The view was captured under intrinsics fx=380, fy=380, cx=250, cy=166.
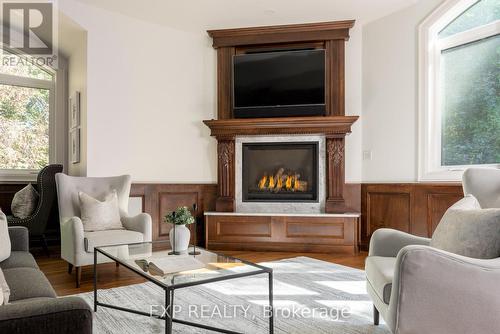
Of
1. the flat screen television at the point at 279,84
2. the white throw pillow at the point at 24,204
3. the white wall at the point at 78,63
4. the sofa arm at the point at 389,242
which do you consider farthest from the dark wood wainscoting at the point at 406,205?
the white throw pillow at the point at 24,204

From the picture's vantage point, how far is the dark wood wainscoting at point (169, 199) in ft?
14.6

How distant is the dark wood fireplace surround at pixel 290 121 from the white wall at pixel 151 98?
161 mm

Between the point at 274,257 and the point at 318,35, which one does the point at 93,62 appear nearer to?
the point at 318,35

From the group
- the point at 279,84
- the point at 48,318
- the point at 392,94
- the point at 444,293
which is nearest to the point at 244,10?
the point at 279,84

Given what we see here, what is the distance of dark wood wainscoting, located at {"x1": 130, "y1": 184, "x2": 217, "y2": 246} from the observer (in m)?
4.45

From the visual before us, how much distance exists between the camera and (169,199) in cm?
460

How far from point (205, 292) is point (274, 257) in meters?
1.40

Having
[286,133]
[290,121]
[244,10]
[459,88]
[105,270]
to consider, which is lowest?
[105,270]

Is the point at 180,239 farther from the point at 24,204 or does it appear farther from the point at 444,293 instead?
the point at 24,204

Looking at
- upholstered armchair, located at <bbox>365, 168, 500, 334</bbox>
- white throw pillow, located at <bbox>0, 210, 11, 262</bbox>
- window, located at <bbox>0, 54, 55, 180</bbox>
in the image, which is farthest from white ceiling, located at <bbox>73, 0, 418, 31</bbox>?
upholstered armchair, located at <bbox>365, 168, 500, 334</bbox>

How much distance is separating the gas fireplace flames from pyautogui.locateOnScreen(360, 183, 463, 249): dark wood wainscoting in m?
0.76

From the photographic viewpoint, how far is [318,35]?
→ 14.9 feet

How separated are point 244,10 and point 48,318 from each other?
3903 millimetres

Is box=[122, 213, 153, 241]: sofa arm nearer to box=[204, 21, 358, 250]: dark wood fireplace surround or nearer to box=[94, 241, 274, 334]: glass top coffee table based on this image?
box=[94, 241, 274, 334]: glass top coffee table
